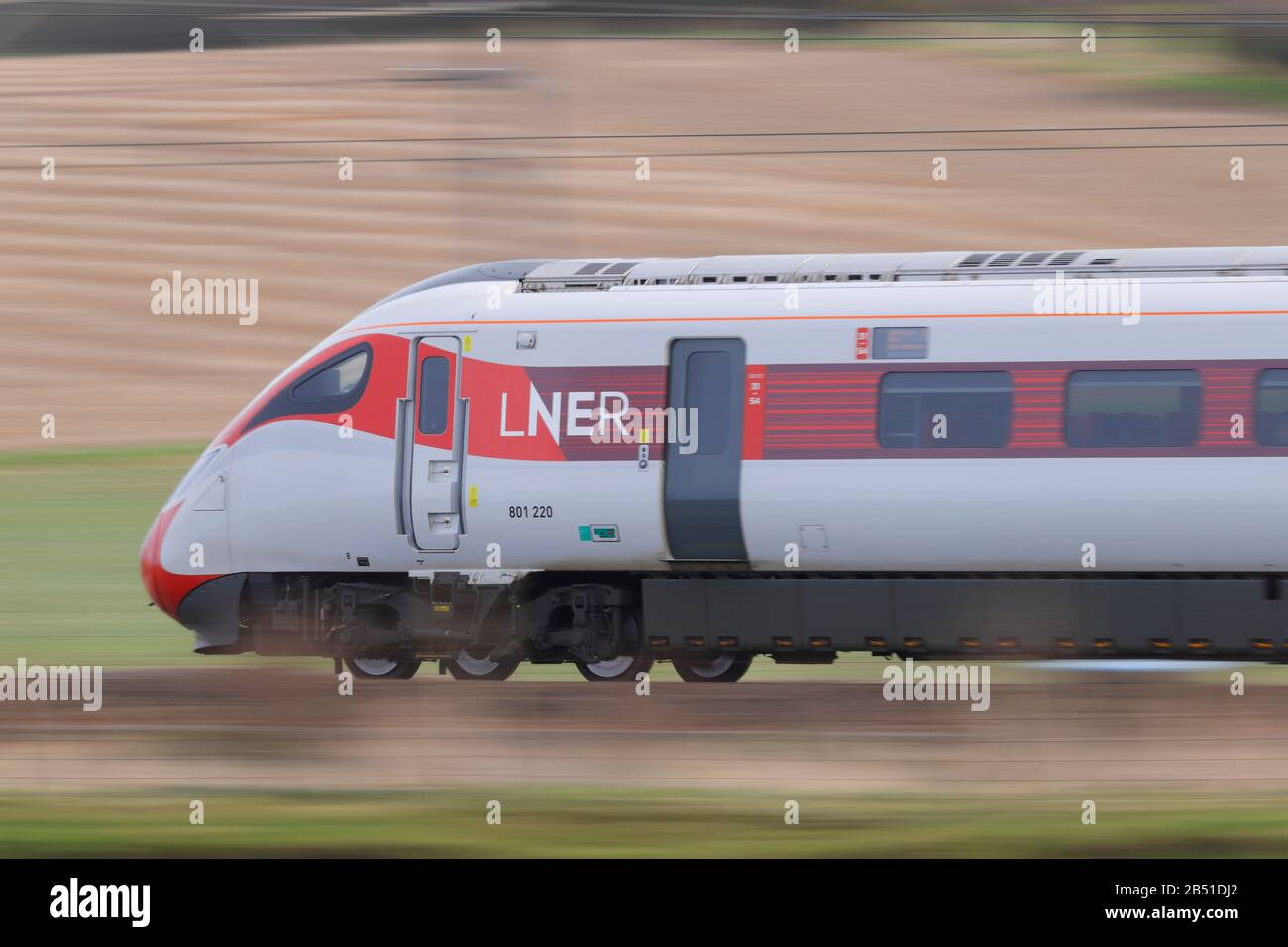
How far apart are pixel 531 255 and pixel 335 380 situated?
783 cm

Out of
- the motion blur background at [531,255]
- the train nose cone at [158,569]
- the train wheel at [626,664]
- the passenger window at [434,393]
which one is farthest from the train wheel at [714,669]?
the train nose cone at [158,569]

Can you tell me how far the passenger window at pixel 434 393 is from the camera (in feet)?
43.0

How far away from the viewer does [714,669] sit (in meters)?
13.8

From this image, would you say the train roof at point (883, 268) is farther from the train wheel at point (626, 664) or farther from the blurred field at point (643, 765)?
the blurred field at point (643, 765)

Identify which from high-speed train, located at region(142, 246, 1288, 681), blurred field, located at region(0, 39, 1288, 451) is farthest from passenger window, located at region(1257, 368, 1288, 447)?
blurred field, located at region(0, 39, 1288, 451)

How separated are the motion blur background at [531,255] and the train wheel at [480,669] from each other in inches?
8.1

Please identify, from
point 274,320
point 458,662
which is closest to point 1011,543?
point 458,662

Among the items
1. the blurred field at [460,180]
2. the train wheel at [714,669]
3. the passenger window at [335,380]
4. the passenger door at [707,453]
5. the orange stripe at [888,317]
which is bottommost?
the train wheel at [714,669]

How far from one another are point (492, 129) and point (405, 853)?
23.9 metres

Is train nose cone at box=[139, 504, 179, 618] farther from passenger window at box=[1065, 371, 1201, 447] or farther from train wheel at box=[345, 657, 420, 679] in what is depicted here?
passenger window at box=[1065, 371, 1201, 447]

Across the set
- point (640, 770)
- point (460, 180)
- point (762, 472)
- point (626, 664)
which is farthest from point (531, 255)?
point (640, 770)

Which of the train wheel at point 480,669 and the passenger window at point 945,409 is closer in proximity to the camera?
the passenger window at point 945,409

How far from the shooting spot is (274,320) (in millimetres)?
26922

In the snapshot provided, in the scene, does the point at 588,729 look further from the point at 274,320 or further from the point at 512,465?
the point at 274,320
